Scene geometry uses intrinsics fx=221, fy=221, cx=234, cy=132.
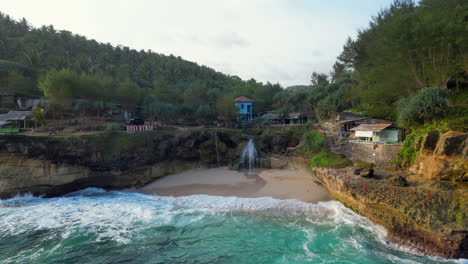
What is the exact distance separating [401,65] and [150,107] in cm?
3791

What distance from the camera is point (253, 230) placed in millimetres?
15492

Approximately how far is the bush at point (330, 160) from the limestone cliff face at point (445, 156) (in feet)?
21.3

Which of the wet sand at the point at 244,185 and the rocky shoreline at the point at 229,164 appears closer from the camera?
the rocky shoreline at the point at 229,164

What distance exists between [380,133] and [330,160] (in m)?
5.85

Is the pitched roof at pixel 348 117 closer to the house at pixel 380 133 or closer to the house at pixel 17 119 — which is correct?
the house at pixel 380 133

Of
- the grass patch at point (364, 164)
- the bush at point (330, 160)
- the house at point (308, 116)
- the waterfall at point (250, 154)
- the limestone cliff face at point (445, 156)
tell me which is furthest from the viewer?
the house at point (308, 116)

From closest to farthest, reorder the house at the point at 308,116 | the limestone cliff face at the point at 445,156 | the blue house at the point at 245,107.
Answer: the limestone cliff face at the point at 445,156, the house at the point at 308,116, the blue house at the point at 245,107

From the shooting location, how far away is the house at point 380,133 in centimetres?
2217

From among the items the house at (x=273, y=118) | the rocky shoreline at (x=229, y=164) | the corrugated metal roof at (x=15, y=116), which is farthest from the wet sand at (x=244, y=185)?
the house at (x=273, y=118)

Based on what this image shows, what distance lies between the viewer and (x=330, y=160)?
77.8 ft

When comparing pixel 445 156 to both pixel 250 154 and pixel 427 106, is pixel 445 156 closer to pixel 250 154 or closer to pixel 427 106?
pixel 427 106

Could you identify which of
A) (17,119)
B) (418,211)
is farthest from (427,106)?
(17,119)

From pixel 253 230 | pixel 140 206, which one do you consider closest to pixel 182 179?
pixel 140 206

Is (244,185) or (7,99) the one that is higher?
(7,99)
